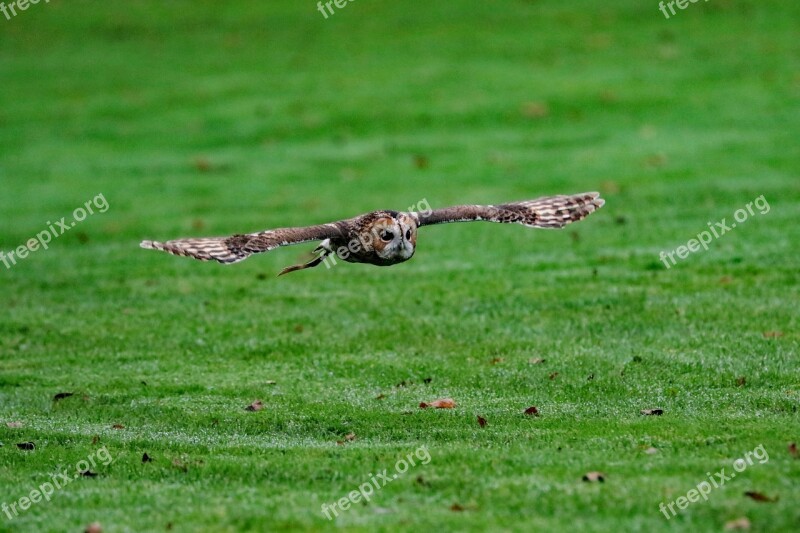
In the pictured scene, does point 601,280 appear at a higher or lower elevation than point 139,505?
lower

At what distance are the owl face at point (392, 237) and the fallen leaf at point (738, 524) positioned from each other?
212 inches

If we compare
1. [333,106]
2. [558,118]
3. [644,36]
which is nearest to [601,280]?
[558,118]

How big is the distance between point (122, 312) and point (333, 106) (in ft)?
50.4

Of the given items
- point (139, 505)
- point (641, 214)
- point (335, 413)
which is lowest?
point (641, 214)

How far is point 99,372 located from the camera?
1385 centimetres

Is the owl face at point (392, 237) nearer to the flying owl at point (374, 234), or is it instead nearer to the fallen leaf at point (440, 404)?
the flying owl at point (374, 234)

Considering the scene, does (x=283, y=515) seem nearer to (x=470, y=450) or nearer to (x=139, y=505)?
(x=139, y=505)

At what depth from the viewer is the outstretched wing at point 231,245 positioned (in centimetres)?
1089

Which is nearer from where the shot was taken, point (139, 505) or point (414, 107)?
point (139, 505)
